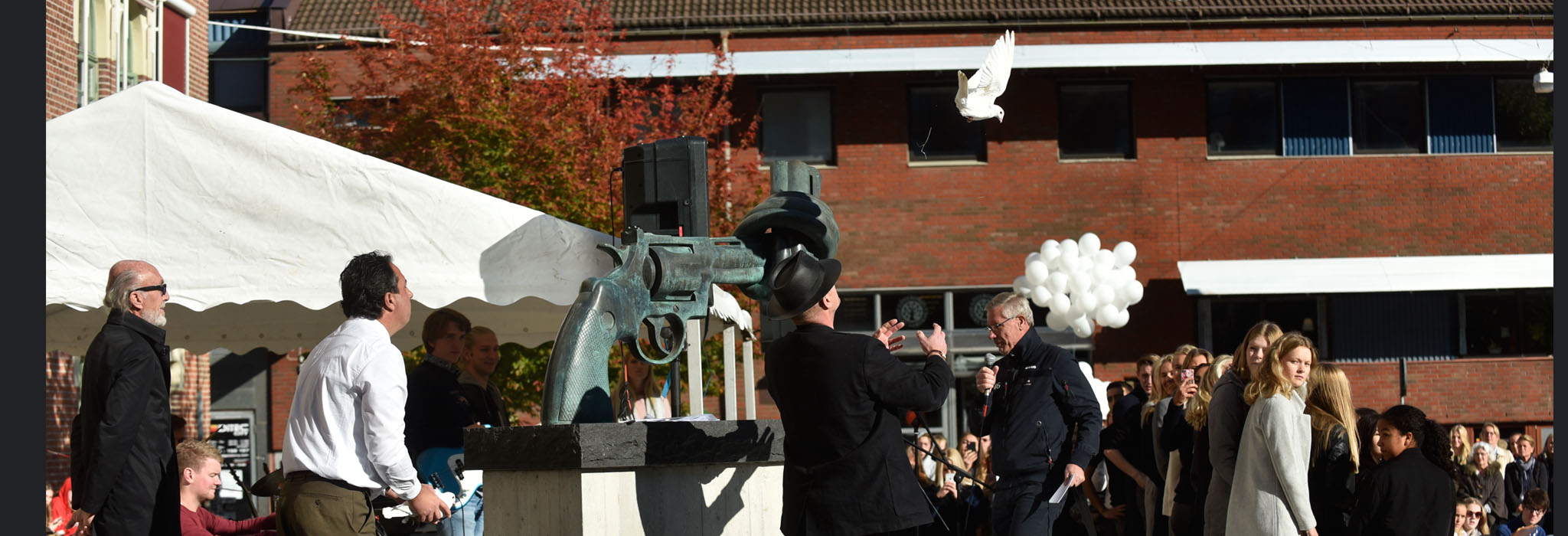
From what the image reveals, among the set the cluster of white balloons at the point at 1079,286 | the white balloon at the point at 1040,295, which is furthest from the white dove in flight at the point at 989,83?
the white balloon at the point at 1040,295

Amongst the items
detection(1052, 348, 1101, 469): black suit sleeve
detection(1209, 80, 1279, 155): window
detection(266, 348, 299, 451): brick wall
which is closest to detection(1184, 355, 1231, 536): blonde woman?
detection(1052, 348, 1101, 469): black suit sleeve

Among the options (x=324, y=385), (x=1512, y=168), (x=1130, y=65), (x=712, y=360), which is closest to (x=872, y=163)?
(x=1130, y=65)

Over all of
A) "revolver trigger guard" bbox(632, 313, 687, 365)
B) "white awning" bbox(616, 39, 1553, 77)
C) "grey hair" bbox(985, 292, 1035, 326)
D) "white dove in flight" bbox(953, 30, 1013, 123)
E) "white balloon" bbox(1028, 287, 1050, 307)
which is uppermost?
"white awning" bbox(616, 39, 1553, 77)

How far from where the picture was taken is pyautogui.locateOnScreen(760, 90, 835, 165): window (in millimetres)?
24656

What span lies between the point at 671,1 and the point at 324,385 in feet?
67.2

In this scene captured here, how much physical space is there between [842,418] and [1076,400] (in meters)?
1.75

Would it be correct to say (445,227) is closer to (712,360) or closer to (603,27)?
(712,360)

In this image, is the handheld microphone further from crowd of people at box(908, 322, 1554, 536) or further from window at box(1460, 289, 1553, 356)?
window at box(1460, 289, 1553, 356)

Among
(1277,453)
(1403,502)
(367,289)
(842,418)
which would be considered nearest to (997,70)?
(1277,453)

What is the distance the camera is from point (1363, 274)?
24.0 meters

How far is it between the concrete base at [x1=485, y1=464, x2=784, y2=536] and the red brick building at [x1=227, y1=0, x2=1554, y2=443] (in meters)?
17.7

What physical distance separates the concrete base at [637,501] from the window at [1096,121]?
18.9 m

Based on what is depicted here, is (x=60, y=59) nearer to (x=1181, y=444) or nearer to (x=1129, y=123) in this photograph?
(x=1181, y=444)

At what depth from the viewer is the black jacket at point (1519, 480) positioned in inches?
608
